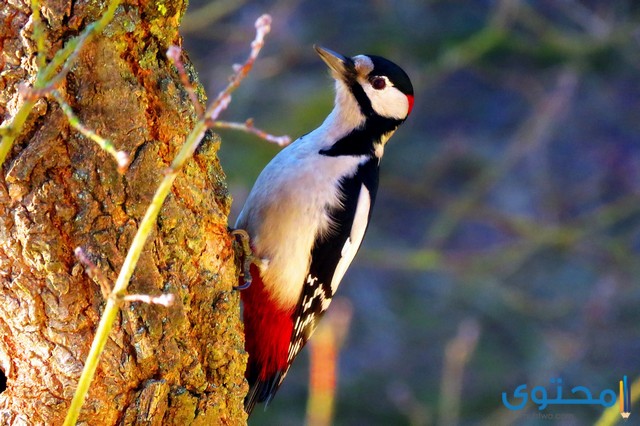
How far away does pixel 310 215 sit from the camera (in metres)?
3.33

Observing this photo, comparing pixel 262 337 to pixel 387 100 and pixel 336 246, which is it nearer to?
pixel 336 246

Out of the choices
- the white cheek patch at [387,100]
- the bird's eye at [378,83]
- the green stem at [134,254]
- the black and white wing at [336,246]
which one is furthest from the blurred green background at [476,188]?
the green stem at [134,254]

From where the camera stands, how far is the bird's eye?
3646mm

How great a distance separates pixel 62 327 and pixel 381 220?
697 cm

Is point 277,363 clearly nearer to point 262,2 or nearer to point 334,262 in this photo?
point 334,262

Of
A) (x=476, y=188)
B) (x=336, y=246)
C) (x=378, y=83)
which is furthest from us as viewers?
(x=476, y=188)

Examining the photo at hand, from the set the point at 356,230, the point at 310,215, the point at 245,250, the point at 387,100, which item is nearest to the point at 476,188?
the point at 387,100

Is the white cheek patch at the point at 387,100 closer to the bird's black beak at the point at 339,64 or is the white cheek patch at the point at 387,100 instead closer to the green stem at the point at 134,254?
the bird's black beak at the point at 339,64

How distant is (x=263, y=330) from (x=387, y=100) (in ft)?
3.25

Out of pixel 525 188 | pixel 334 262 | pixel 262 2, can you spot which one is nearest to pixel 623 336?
pixel 525 188

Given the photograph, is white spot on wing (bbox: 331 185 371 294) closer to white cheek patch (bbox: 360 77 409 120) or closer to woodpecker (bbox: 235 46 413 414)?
woodpecker (bbox: 235 46 413 414)

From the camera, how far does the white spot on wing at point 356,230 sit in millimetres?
3457

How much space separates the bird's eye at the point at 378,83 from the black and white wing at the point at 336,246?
28 centimetres

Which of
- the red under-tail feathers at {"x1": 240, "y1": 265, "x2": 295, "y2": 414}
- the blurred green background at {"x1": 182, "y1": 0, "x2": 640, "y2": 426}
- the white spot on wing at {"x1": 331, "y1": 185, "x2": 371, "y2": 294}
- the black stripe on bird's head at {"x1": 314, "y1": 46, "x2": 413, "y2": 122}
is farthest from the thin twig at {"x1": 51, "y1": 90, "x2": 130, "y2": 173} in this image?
the blurred green background at {"x1": 182, "y1": 0, "x2": 640, "y2": 426}
